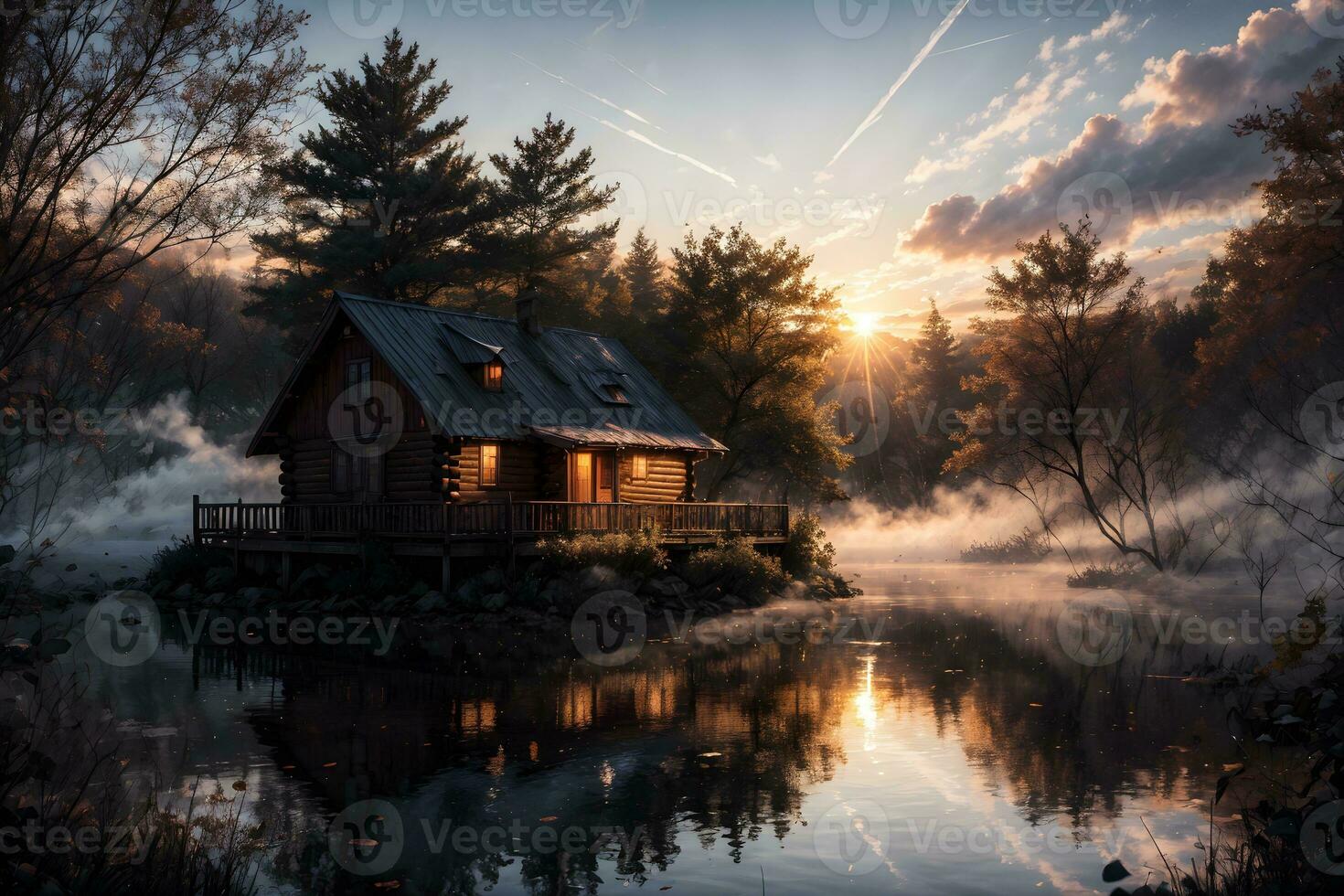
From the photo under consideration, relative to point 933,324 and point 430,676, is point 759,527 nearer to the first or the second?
point 430,676

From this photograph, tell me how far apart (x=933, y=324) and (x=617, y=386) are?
186 feet

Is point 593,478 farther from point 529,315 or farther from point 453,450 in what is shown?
point 529,315

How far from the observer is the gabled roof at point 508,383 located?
105ft
